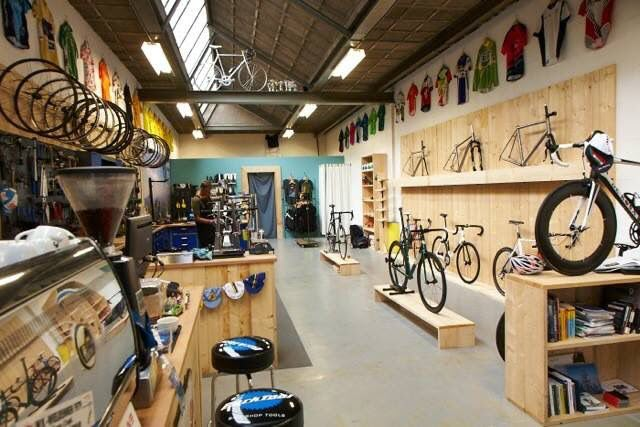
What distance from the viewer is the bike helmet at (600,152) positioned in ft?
9.62

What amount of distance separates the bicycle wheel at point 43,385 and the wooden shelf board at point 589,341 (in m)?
2.81

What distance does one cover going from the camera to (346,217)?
11.4 m

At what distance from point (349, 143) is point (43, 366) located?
11922mm

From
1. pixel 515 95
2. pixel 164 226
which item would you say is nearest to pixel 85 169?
pixel 515 95

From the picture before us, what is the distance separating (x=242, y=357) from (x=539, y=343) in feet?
6.21

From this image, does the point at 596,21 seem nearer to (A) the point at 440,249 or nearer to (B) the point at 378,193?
(A) the point at 440,249

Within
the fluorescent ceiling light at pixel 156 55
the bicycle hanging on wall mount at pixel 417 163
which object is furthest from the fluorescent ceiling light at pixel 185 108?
the bicycle hanging on wall mount at pixel 417 163

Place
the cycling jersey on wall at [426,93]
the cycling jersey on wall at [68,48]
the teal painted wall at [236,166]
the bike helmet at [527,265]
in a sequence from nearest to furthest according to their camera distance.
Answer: the bike helmet at [527,265], the cycling jersey on wall at [68,48], the cycling jersey on wall at [426,93], the teal painted wall at [236,166]

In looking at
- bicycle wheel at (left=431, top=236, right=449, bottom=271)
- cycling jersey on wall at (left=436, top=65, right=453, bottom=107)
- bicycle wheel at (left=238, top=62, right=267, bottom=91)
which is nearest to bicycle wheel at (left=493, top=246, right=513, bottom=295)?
bicycle wheel at (left=431, top=236, right=449, bottom=271)

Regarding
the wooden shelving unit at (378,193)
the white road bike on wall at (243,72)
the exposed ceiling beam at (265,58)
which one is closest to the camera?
the exposed ceiling beam at (265,58)

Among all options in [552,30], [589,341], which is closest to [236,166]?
[552,30]

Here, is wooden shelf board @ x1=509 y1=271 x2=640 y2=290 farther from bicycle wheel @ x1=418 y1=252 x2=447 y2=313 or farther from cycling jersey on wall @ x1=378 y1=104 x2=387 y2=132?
cycling jersey on wall @ x1=378 y1=104 x2=387 y2=132

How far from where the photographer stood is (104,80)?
18.7 ft

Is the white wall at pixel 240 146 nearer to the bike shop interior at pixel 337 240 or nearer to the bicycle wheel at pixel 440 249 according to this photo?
the bike shop interior at pixel 337 240
